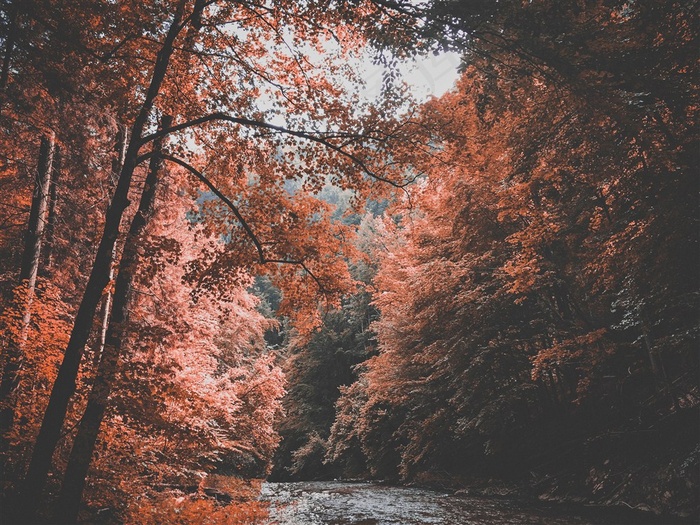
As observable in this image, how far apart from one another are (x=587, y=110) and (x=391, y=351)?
14134 millimetres

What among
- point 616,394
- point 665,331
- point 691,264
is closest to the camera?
point 691,264

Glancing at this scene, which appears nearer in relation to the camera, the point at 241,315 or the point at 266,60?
the point at 266,60

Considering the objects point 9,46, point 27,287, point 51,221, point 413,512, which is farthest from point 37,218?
point 413,512

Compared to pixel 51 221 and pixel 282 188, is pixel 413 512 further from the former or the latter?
pixel 51 221

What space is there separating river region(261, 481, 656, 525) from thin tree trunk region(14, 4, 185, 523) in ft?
17.0

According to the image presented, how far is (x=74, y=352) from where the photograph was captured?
16.7ft

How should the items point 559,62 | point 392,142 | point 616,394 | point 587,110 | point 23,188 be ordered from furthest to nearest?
point 616,394 → point 23,188 → point 392,142 → point 587,110 → point 559,62

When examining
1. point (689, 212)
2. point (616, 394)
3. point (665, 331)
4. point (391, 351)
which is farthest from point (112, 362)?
point (391, 351)

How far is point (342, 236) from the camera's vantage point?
22.8 ft

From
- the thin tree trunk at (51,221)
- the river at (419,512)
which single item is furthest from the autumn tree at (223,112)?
the river at (419,512)

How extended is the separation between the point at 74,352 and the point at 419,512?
9194 mm

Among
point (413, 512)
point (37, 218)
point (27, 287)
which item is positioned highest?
point (37, 218)

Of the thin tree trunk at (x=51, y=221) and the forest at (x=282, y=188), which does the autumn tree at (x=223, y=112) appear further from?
the thin tree trunk at (x=51, y=221)

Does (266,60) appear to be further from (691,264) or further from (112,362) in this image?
(691,264)
